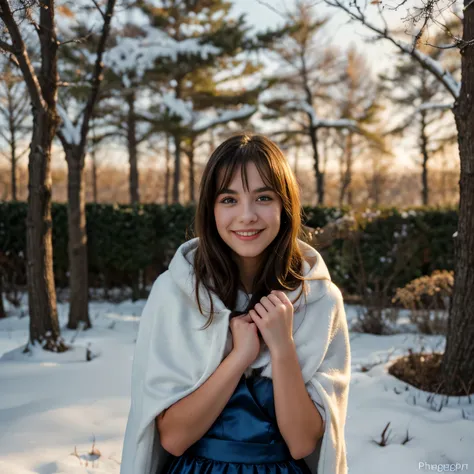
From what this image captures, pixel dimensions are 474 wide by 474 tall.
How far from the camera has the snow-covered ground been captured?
2570 mm

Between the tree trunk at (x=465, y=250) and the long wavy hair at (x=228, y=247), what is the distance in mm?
1965

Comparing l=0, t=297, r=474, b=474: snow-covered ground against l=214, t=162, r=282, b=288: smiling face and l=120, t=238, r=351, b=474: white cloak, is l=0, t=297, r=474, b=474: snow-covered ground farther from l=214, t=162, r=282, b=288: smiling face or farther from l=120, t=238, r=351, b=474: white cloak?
l=214, t=162, r=282, b=288: smiling face

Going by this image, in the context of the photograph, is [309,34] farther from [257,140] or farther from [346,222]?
[257,140]

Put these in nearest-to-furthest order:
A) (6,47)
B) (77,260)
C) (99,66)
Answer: (6,47)
(99,66)
(77,260)

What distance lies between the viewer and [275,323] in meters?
1.47

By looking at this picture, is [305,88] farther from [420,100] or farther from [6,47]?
[6,47]

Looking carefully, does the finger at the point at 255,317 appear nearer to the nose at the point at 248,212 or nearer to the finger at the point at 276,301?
the finger at the point at 276,301

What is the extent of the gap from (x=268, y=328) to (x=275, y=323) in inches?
1.0

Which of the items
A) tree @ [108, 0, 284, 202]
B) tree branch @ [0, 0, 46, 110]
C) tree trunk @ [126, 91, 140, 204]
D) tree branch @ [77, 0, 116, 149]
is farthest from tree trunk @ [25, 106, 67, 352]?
tree trunk @ [126, 91, 140, 204]

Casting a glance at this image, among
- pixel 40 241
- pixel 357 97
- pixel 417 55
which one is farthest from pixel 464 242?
pixel 357 97

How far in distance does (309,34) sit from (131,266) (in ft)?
44.8

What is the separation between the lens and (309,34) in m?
18.0

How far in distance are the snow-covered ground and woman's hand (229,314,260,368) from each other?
56.8 inches

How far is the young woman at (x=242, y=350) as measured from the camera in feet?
4.81
